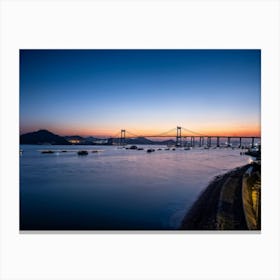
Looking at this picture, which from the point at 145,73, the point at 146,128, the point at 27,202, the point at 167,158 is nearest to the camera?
the point at 27,202

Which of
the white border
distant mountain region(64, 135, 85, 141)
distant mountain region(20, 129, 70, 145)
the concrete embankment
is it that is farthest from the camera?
distant mountain region(64, 135, 85, 141)

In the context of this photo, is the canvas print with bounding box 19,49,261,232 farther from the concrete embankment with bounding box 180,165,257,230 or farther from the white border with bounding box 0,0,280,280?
the white border with bounding box 0,0,280,280

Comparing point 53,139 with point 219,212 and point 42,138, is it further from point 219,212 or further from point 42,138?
point 219,212

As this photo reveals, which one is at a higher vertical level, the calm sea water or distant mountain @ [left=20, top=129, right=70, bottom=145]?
distant mountain @ [left=20, top=129, right=70, bottom=145]

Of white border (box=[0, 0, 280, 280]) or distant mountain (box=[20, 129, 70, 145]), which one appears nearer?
white border (box=[0, 0, 280, 280])

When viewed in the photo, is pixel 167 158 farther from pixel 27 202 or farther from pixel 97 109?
pixel 27 202

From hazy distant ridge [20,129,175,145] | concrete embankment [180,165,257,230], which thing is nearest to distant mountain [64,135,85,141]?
hazy distant ridge [20,129,175,145]
